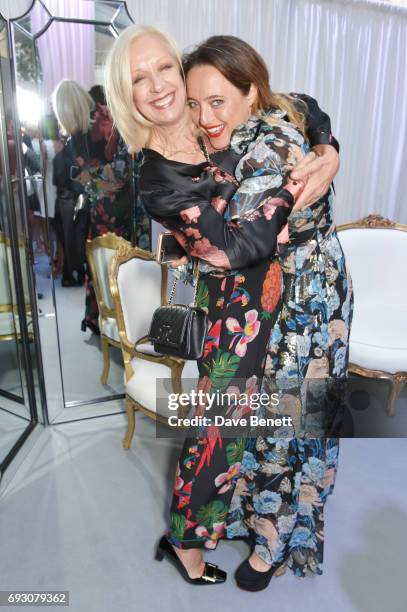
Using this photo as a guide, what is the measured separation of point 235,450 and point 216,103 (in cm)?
100

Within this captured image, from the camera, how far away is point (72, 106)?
7.23ft

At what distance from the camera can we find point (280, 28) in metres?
2.83

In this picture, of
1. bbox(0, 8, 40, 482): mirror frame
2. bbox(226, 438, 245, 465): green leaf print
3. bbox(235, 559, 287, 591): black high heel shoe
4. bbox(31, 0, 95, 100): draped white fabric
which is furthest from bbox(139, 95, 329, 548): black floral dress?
bbox(31, 0, 95, 100): draped white fabric

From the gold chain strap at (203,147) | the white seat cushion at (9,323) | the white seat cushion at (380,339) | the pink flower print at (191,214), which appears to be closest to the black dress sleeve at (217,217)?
the pink flower print at (191,214)

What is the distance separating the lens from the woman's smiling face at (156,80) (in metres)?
1.20

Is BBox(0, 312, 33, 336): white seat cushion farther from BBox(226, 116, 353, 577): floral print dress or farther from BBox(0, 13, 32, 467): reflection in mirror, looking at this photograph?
BBox(226, 116, 353, 577): floral print dress

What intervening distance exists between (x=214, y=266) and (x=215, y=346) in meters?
0.27

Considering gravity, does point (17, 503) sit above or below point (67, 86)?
below

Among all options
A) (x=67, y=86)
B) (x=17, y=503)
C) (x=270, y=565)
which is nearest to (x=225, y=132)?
(x=67, y=86)

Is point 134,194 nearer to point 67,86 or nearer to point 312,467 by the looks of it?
point 67,86

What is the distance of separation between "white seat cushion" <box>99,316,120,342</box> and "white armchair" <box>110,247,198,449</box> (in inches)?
8.3

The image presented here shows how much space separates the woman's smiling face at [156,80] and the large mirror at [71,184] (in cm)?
92

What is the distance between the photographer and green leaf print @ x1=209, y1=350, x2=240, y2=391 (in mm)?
1324

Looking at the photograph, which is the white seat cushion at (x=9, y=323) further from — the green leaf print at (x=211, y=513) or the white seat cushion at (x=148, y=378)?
A: the green leaf print at (x=211, y=513)
